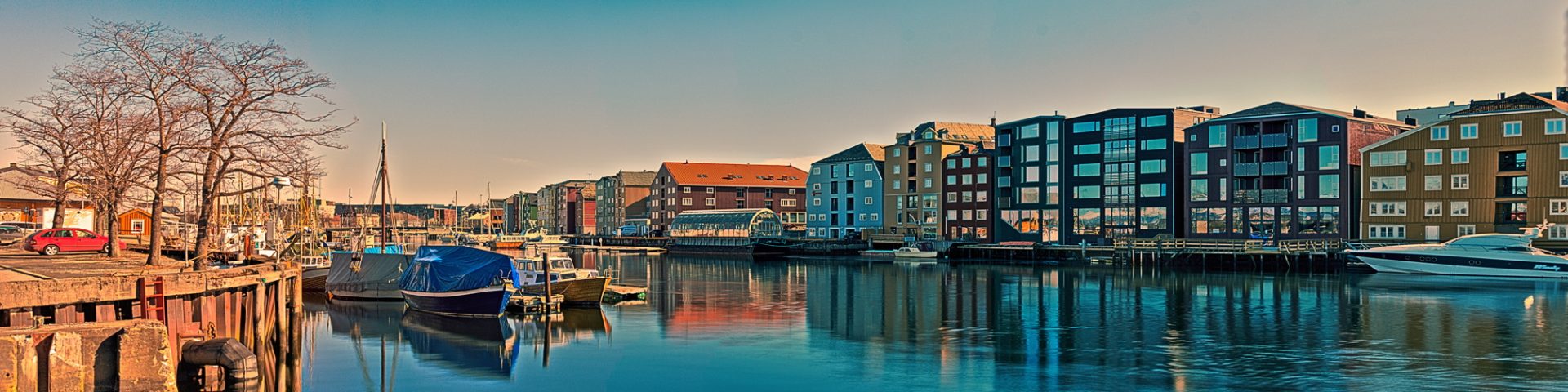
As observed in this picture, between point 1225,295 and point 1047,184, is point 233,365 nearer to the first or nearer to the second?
point 1225,295

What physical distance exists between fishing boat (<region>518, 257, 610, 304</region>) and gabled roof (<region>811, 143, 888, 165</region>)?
91.2 metres

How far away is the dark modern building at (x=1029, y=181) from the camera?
363 feet

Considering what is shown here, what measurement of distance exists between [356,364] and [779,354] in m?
12.3

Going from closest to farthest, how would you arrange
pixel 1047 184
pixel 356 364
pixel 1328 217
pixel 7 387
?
pixel 7 387, pixel 356 364, pixel 1328 217, pixel 1047 184

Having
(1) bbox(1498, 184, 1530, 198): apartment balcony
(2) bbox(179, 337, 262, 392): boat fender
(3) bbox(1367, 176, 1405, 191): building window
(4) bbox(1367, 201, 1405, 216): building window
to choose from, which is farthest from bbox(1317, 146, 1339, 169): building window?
(2) bbox(179, 337, 262, 392): boat fender

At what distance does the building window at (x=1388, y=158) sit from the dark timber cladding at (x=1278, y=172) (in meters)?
3.22

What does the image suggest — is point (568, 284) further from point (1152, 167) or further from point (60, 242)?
point (1152, 167)

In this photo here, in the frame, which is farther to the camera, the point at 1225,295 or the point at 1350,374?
the point at 1225,295

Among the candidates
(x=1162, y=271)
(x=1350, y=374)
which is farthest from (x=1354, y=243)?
(x=1350, y=374)

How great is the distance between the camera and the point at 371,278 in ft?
177

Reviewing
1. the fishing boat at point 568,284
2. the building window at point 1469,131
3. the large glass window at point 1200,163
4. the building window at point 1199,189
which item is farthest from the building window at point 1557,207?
the fishing boat at point 568,284

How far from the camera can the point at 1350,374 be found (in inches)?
1200

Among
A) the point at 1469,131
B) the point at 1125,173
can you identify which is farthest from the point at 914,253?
the point at 1469,131

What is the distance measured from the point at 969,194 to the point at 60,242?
289ft
